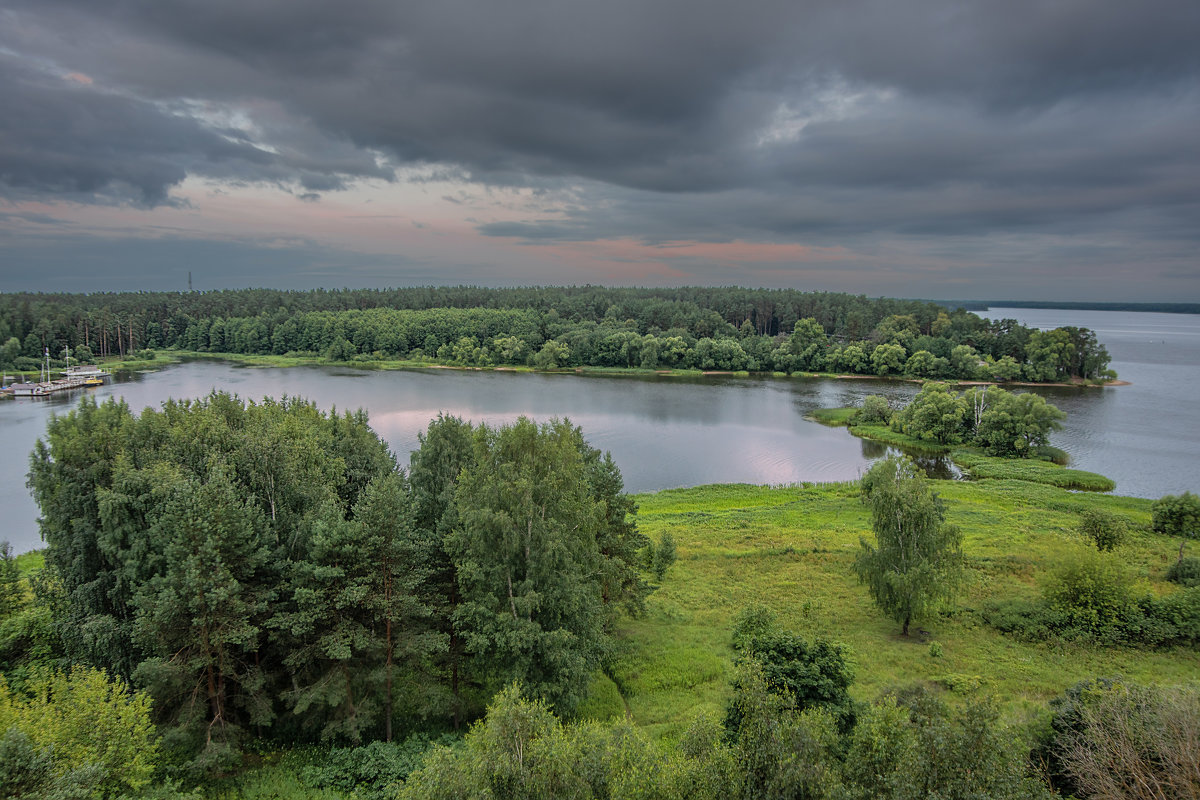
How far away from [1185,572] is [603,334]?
89.2 m

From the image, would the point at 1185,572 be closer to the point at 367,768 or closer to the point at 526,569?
the point at 526,569

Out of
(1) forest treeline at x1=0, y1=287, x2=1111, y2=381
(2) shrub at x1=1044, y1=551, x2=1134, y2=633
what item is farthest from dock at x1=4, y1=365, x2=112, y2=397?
(2) shrub at x1=1044, y1=551, x2=1134, y2=633

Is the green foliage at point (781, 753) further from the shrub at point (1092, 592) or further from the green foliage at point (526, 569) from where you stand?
the shrub at point (1092, 592)

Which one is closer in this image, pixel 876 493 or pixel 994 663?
pixel 994 663

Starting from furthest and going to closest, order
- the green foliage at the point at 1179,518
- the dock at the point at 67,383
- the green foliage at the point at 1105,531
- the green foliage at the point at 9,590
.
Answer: the dock at the point at 67,383 < the green foliage at the point at 1179,518 < the green foliage at the point at 1105,531 < the green foliage at the point at 9,590

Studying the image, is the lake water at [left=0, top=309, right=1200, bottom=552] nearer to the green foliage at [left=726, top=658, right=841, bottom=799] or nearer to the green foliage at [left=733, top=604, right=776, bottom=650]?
the green foliage at [left=733, top=604, right=776, bottom=650]

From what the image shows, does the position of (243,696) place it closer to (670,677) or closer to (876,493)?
(670,677)

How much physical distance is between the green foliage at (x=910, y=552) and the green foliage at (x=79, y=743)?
2064 cm

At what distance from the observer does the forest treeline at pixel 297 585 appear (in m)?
14.2

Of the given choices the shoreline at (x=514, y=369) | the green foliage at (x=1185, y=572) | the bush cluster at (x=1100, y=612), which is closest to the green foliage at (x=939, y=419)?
the green foliage at (x=1185, y=572)

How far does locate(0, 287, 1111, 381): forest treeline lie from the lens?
92.1 metres

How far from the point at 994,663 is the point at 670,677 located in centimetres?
1035

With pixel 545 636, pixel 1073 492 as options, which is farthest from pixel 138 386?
pixel 1073 492

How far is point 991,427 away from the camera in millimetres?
52562
